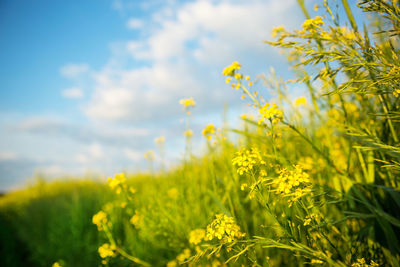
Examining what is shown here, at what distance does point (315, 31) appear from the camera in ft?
5.78

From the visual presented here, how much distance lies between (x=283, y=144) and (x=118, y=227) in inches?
109

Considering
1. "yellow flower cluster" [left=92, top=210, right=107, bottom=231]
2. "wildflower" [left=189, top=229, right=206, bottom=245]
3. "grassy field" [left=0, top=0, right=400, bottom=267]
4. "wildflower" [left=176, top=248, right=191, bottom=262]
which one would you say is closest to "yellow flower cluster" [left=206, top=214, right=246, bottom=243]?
"grassy field" [left=0, top=0, right=400, bottom=267]

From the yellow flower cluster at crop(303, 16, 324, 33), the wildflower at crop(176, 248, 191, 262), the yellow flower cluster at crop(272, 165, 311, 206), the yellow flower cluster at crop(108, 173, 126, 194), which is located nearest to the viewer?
the yellow flower cluster at crop(272, 165, 311, 206)

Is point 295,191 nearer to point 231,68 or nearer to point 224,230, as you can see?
point 224,230

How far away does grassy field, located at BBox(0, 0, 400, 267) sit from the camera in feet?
4.27

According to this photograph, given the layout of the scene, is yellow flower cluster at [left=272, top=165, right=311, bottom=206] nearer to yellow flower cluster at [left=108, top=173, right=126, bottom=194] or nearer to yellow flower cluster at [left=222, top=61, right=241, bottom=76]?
yellow flower cluster at [left=222, top=61, right=241, bottom=76]

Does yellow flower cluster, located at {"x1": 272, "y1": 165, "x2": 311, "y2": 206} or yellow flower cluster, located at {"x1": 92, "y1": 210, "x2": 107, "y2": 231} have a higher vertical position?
yellow flower cluster, located at {"x1": 272, "y1": 165, "x2": 311, "y2": 206}

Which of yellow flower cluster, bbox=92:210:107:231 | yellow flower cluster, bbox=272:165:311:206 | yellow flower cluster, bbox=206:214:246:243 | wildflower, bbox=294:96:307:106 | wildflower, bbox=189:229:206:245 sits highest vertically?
wildflower, bbox=294:96:307:106

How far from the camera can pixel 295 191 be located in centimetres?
124

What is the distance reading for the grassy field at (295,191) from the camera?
1.30 meters

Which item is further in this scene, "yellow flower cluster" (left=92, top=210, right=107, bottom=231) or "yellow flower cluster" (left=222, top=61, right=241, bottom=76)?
"yellow flower cluster" (left=92, top=210, right=107, bottom=231)

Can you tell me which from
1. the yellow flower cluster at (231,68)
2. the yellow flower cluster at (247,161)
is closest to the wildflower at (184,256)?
the yellow flower cluster at (247,161)

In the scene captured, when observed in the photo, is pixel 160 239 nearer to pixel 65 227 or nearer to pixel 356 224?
pixel 356 224

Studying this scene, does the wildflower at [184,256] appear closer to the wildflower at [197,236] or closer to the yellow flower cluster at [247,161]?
the wildflower at [197,236]
